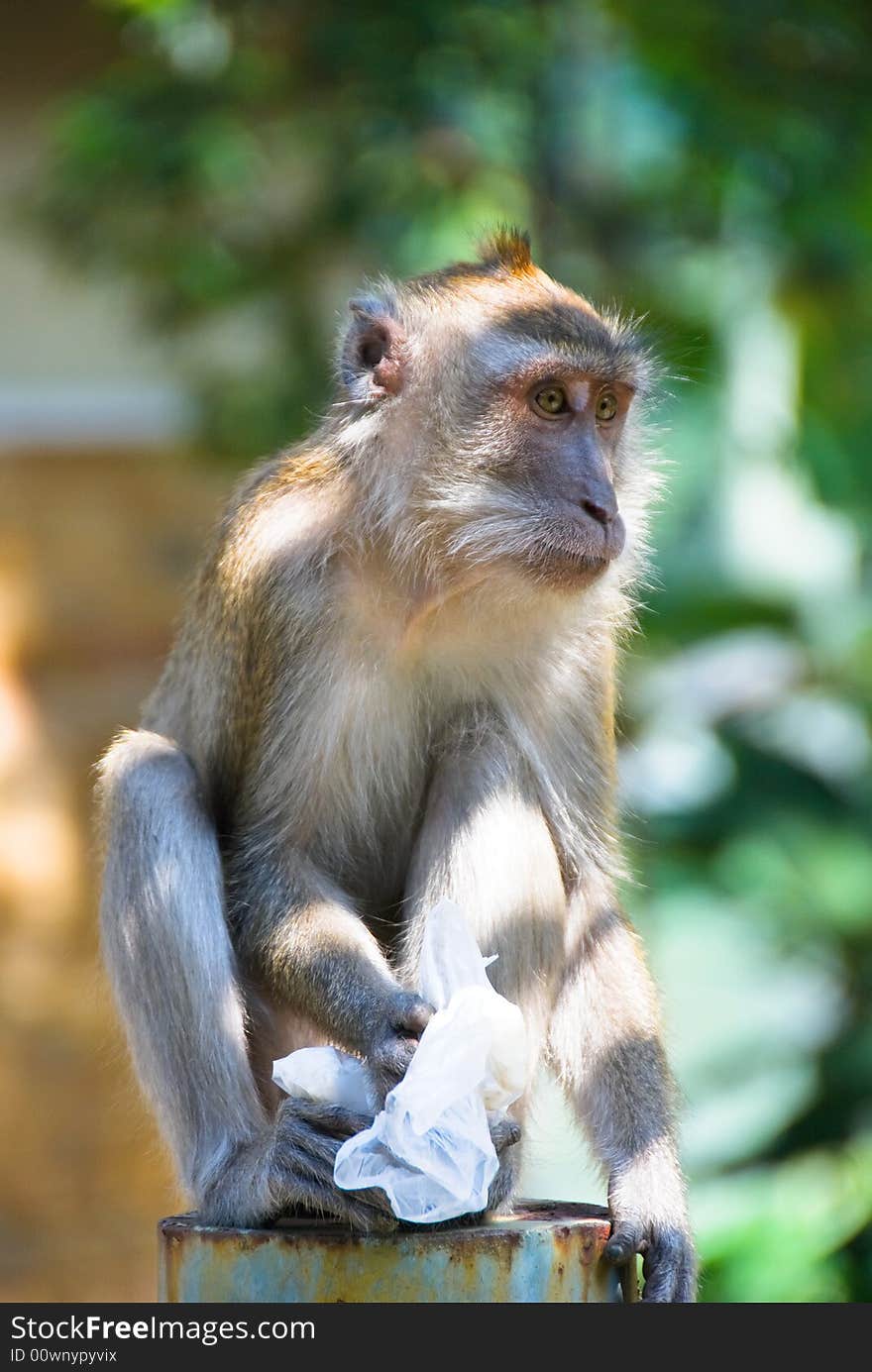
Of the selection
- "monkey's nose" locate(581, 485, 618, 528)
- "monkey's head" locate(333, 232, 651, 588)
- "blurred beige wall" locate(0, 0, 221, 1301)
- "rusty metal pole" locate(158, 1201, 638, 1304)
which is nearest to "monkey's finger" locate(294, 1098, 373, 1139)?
"rusty metal pole" locate(158, 1201, 638, 1304)

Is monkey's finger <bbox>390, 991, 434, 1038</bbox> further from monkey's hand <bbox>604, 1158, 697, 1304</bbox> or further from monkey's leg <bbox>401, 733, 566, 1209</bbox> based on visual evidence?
monkey's hand <bbox>604, 1158, 697, 1304</bbox>

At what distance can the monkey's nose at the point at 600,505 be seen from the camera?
204 inches

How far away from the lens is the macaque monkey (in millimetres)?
4953

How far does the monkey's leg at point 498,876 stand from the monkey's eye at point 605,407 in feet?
3.41

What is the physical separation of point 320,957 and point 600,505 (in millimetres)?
1483

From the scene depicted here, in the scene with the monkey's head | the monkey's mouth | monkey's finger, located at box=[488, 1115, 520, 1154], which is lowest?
monkey's finger, located at box=[488, 1115, 520, 1154]

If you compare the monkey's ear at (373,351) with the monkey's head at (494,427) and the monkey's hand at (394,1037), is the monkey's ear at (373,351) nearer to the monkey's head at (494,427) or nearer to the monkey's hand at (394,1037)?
the monkey's head at (494,427)

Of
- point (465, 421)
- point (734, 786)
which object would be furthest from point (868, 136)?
point (465, 421)

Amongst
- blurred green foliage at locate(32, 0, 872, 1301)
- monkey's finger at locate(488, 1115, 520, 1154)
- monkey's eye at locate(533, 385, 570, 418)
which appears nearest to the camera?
monkey's finger at locate(488, 1115, 520, 1154)

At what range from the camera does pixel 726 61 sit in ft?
36.7

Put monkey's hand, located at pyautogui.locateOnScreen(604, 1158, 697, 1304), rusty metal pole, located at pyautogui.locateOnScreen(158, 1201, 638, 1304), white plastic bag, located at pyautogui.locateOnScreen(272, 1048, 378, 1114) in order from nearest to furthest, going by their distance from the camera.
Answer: rusty metal pole, located at pyautogui.locateOnScreen(158, 1201, 638, 1304) < white plastic bag, located at pyautogui.locateOnScreen(272, 1048, 378, 1114) < monkey's hand, located at pyautogui.locateOnScreen(604, 1158, 697, 1304)

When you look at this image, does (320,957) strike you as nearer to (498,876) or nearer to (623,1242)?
(498,876)

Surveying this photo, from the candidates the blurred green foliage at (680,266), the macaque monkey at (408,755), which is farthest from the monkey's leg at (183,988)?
the blurred green foliage at (680,266)

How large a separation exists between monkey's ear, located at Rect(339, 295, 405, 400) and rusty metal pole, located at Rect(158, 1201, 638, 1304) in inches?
95.8
